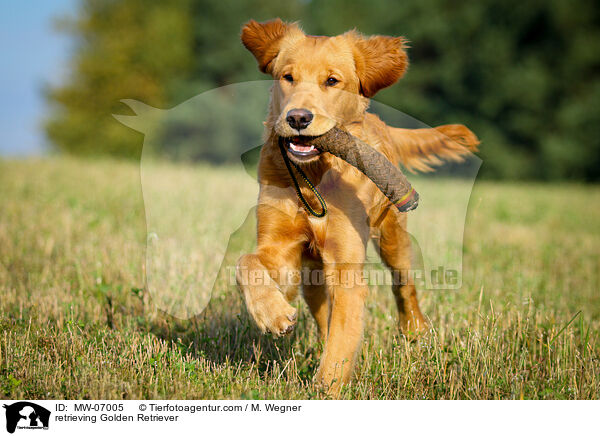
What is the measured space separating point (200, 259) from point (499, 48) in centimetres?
1894

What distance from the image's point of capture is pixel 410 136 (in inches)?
160

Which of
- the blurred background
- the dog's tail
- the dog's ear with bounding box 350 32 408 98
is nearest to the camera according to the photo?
the dog's ear with bounding box 350 32 408 98

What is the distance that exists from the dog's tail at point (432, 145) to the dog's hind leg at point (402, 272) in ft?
1.62

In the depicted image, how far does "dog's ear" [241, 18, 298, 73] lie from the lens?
131 inches

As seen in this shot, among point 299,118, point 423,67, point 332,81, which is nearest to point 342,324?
point 299,118

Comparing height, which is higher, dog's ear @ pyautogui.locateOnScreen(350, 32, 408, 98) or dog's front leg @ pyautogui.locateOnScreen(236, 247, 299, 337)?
dog's ear @ pyautogui.locateOnScreen(350, 32, 408, 98)

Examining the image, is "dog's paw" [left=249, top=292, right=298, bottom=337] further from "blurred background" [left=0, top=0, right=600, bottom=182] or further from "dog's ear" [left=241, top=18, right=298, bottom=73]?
"blurred background" [left=0, top=0, right=600, bottom=182]

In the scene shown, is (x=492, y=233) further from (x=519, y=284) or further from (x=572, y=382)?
(x=572, y=382)

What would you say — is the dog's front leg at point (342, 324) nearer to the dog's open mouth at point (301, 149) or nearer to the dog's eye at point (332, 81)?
the dog's open mouth at point (301, 149)

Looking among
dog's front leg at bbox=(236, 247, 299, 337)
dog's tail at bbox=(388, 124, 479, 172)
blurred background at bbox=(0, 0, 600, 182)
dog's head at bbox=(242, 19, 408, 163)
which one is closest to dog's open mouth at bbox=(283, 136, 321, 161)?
dog's head at bbox=(242, 19, 408, 163)

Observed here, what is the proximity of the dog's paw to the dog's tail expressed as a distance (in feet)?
5.97

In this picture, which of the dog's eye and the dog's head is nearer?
the dog's head
